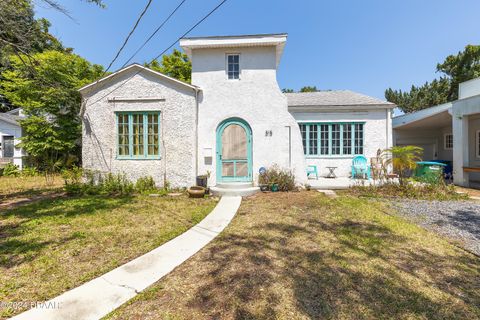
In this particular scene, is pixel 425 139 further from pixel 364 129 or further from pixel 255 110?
pixel 255 110

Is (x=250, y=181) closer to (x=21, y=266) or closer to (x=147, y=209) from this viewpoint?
(x=147, y=209)

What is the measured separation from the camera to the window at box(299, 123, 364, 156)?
12.4m

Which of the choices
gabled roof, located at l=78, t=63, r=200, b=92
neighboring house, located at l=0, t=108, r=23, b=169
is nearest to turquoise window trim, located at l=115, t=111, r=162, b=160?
gabled roof, located at l=78, t=63, r=200, b=92

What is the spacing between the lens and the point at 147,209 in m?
6.93

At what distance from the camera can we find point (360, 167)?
466 inches

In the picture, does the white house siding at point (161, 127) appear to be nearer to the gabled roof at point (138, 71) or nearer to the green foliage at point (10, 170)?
the gabled roof at point (138, 71)

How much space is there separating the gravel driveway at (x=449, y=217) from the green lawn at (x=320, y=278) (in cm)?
53

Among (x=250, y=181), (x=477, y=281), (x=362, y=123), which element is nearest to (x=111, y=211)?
(x=250, y=181)

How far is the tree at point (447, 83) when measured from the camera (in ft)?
88.4

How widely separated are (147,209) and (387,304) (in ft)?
21.6

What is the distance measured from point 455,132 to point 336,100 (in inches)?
236

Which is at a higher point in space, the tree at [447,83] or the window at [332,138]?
the tree at [447,83]

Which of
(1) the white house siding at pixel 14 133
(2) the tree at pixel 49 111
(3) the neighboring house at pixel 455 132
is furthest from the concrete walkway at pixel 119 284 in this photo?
(1) the white house siding at pixel 14 133

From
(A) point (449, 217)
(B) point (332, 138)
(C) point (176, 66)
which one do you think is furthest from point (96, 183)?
(C) point (176, 66)
